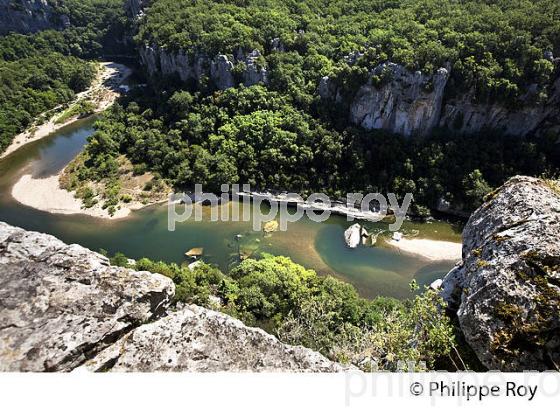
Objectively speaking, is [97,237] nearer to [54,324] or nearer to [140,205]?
[140,205]

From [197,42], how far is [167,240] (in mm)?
41313

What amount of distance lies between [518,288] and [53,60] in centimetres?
12411

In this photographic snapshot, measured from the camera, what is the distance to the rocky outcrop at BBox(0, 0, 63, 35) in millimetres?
124688

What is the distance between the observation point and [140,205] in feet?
193

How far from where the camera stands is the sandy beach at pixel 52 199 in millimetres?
57781

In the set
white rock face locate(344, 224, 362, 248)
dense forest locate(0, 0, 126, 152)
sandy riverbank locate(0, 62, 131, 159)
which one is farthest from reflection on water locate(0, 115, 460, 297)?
dense forest locate(0, 0, 126, 152)

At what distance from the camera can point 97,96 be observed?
323 ft

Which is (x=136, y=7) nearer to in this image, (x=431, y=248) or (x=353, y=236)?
(x=353, y=236)

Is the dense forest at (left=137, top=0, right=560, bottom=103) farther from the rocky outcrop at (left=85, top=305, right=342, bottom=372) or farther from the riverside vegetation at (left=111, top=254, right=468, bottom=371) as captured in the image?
the rocky outcrop at (left=85, top=305, right=342, bottom=372)

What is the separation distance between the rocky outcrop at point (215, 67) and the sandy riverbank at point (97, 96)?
77.3ft

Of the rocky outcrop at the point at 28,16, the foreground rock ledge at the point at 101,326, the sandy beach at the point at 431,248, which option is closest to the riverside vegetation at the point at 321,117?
the sandy beach at the point at 431,248

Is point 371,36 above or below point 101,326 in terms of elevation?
above

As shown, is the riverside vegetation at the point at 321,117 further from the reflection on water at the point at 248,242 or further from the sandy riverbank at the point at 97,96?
the reflection on water at the point at 248,242

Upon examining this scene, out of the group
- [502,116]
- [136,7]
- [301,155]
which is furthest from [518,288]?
[136,7]
